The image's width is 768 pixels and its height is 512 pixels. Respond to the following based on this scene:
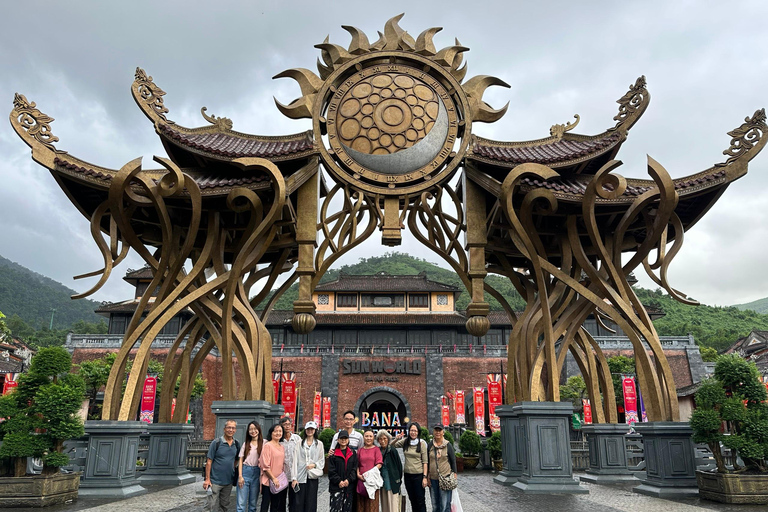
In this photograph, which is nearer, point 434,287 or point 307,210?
point 307,210

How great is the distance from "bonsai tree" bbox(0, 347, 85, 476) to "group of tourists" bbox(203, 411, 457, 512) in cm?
375

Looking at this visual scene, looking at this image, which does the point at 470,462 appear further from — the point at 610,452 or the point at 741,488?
the point at 741,488

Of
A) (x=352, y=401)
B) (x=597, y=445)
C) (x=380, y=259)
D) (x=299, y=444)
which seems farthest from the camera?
(x=380, y=259)

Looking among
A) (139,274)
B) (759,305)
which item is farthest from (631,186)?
(759,305)

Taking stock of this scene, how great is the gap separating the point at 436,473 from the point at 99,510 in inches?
200

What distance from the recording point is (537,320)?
10766 millimetres

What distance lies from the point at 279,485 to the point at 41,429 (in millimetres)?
4973

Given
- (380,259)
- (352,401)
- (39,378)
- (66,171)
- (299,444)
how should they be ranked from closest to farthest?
(299,444) < (39,378) < (66,171) < (352,401) < (380,259)

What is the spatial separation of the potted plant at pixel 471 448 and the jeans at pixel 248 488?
13.1m

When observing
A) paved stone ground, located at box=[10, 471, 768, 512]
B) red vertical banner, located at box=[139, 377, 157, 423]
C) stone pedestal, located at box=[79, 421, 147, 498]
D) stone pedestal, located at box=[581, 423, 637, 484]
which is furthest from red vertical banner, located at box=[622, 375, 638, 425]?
stone pedestal, located at box=[79, 421, 147, 498]

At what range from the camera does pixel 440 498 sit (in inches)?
262

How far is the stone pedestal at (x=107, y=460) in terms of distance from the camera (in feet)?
30.3

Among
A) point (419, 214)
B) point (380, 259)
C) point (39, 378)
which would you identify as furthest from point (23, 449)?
point (380, 259)

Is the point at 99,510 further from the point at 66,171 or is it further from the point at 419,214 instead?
the point at 419,214
